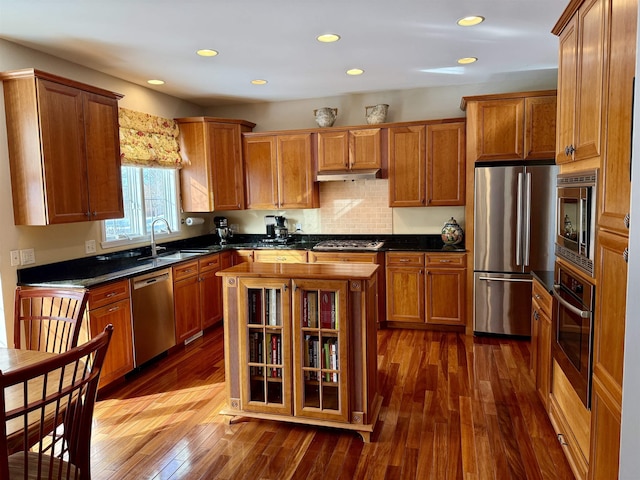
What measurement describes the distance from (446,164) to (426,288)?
132 cm

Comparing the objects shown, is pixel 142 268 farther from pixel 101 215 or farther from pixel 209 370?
pixel 209 370

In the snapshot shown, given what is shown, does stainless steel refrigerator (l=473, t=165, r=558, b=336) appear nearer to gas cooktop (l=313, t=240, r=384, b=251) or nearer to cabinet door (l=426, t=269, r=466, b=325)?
cabinet door (l=426, t=269, r=466, b=325)

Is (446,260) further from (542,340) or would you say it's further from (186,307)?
(186,307)

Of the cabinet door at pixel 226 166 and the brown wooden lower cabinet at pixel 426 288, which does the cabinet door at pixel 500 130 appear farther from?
the cabinet door at pixel 226 166

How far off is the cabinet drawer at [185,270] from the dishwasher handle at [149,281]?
0.45 ft

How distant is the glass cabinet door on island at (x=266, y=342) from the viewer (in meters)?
2.68

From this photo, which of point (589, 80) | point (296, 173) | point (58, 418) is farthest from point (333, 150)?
point (58, 418)

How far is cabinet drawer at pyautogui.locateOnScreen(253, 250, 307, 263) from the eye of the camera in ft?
16.6

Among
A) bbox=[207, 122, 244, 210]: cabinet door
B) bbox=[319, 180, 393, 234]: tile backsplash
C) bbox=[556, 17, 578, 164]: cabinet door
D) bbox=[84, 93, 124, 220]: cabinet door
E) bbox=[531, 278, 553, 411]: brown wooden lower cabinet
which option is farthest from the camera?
bbox=[319, 180, 393, 234]: tile backsplash

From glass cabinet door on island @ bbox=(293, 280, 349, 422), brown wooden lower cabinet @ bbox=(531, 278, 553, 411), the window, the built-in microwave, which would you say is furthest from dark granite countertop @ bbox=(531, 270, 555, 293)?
the window

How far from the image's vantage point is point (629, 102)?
5.04 feet

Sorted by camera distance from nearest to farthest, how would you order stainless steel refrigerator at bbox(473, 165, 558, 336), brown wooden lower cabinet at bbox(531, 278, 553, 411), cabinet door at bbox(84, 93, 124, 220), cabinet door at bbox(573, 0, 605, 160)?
cabinet door at bbox(573, 0, 605, 160) < brown wooden lower cabinet at bbox(531, 278, 553, 411) < cabinet door at bbox(84, 93, 124, 220) < stainless steel refrigerator at bbox(473, 165, 558, 336)

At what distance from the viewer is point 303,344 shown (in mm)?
2662

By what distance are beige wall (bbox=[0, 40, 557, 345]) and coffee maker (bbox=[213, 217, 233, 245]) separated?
0.48 ft
